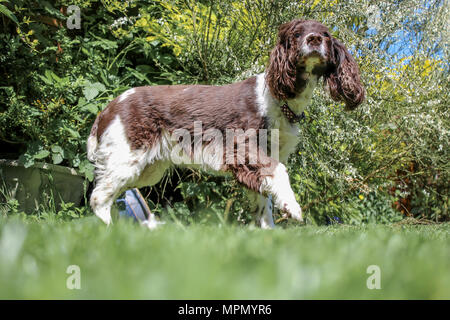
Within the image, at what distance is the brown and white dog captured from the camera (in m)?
2.88

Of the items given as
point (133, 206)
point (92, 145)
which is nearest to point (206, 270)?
point (92, 145)

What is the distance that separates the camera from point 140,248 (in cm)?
96

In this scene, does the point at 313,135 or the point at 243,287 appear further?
the point at 313,135

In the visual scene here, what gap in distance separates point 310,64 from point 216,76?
144 cm

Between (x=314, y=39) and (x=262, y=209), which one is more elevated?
(x=314, y=39)

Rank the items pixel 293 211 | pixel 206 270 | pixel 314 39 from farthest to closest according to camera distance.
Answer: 1. pixel 314 39
2. pixel 293 211
3. pixel 206 270

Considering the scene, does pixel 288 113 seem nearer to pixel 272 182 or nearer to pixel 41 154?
pixel 272 182

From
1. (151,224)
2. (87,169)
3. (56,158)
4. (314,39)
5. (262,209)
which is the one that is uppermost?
(314,39)

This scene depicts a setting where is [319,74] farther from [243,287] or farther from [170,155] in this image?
[243,287]

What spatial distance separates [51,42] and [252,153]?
8.05 feet

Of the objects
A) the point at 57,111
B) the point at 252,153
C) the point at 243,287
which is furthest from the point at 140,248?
the point at 57,111

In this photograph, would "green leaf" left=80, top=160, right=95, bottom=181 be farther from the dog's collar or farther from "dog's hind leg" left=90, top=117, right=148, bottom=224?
the dog's collar

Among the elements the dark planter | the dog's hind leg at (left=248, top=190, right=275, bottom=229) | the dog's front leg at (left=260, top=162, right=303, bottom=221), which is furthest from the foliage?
the dog's front leg at (left=260, top=162, right=303, bottom=221)

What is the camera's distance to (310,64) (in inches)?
115
